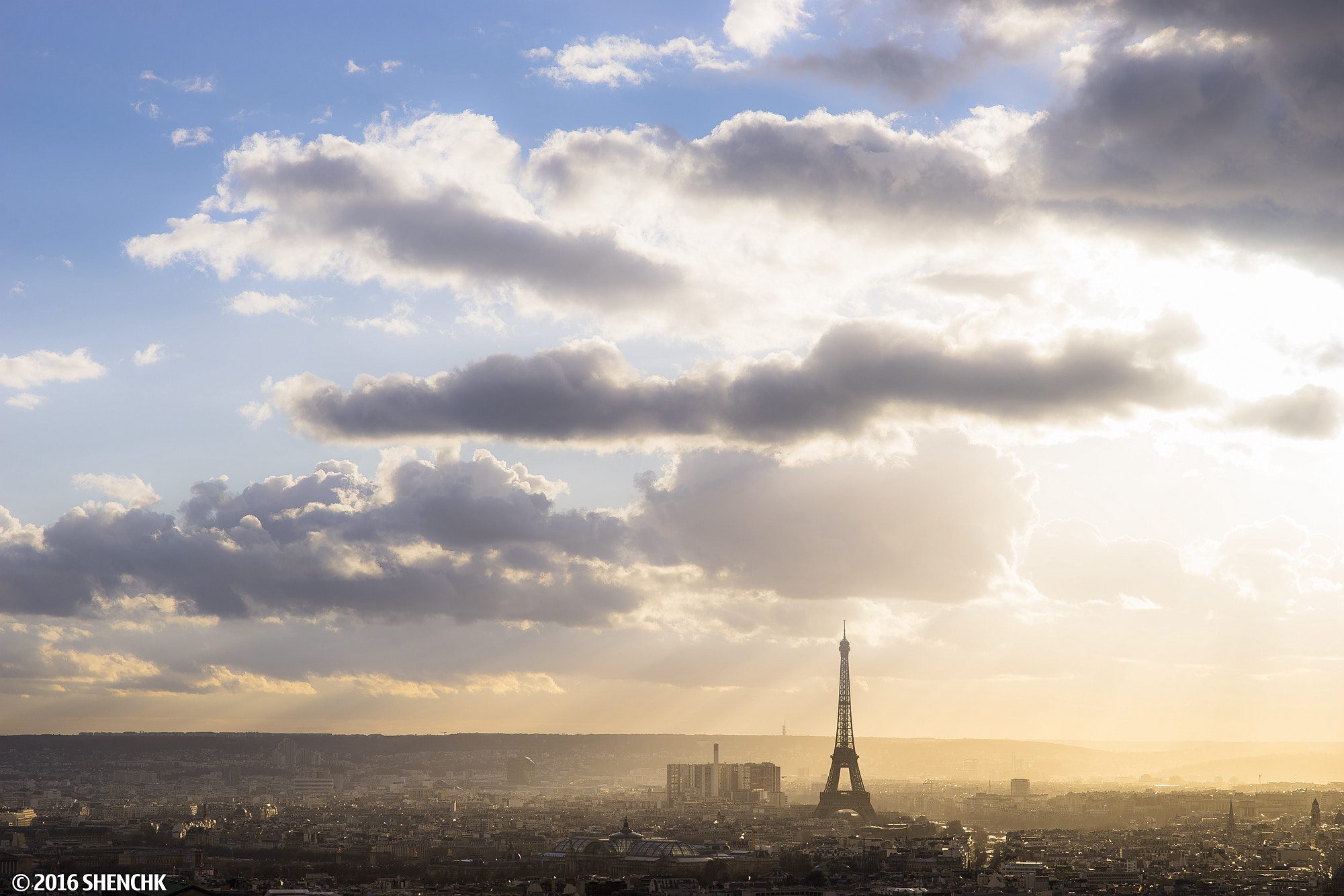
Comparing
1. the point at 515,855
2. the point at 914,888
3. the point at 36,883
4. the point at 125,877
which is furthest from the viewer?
the point at 515,855

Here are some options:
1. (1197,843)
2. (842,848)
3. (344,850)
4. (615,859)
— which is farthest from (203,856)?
(1197,843)

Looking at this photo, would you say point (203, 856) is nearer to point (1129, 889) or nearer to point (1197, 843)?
point (1129, 889)

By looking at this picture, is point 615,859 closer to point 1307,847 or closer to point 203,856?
point 203,856

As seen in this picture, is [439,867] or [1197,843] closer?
[439,867]

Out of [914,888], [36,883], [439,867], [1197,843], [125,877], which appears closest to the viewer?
[125,877]

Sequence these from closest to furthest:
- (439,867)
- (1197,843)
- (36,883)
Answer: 1. (36,883)
2. (439,867)
3. (1197,843)

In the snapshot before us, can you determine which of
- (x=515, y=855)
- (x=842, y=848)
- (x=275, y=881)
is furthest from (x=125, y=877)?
(x=842, y=848)

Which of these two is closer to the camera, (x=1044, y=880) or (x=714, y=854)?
(x=1044, y=880)

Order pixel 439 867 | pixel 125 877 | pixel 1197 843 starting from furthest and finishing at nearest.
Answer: pixel 1197 843, pixel 439 867, pixel 125 877

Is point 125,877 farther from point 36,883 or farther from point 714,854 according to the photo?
point 714,854
